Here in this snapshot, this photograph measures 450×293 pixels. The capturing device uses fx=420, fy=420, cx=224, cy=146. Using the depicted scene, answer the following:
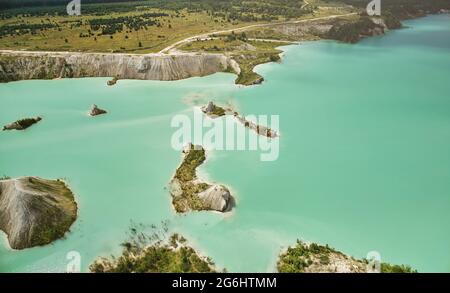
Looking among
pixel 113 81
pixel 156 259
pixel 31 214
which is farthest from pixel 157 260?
pixel 113 81

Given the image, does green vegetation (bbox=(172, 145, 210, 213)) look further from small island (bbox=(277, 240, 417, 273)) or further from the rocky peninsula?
the rocky peninsula

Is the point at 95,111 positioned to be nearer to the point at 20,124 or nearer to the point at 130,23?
the point at 20,124

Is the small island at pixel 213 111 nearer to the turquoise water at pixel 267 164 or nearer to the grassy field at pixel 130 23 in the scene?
the turquoise water at pixel 267 164

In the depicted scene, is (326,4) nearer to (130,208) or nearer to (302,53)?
(302,53)

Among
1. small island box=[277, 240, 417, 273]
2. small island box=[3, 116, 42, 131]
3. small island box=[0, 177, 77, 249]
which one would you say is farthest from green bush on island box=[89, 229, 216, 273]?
small island box=[3, 116, 42, 131]
